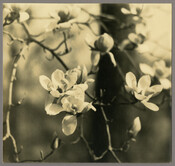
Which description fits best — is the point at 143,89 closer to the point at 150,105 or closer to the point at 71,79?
the point at 150,105

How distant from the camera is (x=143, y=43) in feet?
1.83

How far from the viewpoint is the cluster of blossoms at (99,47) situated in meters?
0.55

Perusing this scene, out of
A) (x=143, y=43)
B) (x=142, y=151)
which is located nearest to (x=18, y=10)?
(x=143, y=43)

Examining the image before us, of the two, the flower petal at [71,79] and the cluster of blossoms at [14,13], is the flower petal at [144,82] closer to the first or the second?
the flower petal at [71,79]

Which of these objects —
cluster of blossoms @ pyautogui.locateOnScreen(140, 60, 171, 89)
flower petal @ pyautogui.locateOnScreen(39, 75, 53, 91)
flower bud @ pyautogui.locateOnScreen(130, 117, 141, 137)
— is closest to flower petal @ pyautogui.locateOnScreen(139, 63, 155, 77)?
cluster of blossoms @ pyautogui.locateOnScreen(140, 60, 171, 89)

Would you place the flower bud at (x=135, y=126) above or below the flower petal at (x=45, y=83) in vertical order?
below

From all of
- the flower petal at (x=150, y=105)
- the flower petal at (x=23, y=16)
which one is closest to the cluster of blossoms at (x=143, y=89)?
the flower petal at (x=150, y=105)

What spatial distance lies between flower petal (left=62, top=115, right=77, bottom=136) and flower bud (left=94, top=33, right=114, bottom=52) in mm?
166

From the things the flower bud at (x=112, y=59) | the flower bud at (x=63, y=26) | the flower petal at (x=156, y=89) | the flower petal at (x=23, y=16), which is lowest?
the flower petal at (x=156, y=89)

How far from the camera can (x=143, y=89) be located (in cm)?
54

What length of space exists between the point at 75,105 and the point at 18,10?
0.84 ft

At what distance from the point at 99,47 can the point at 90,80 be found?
0.08m

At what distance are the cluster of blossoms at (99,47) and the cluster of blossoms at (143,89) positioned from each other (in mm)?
53

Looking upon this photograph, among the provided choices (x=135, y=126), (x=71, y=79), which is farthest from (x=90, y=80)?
(x=135, y=126)
